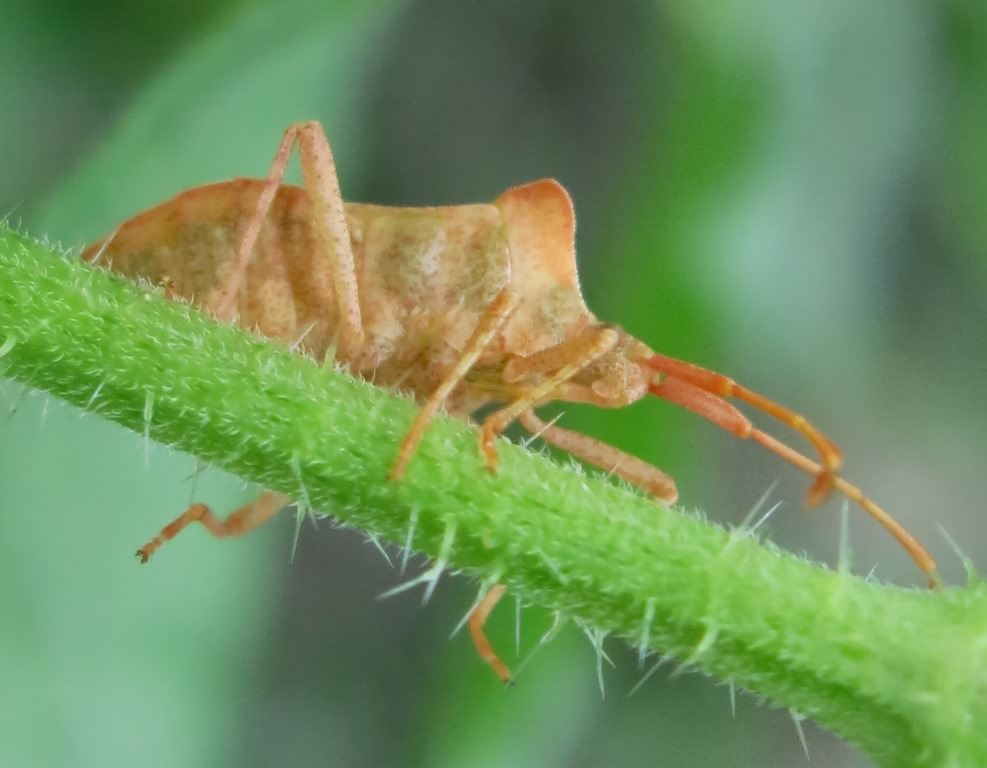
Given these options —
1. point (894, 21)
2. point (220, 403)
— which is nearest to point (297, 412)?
point (220, 403)

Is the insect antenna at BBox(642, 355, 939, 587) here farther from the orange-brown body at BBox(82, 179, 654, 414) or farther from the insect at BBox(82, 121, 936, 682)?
the orange-brown body at BBox(82, 179, 654, 414)

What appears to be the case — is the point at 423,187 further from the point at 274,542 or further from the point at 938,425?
the point at 938,425

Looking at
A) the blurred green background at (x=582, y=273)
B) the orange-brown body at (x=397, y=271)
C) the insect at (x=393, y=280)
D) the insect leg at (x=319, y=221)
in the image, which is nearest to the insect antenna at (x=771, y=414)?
the insect at (x=393, y=280)

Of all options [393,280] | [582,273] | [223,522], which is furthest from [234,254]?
[582,273]

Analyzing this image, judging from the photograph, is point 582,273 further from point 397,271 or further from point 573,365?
point 573,365

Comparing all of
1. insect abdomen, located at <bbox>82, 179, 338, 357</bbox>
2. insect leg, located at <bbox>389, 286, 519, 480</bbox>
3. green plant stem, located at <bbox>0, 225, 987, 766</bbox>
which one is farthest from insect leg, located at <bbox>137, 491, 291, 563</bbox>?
green plant stem, located at <bbox>0, 225, 987, 766</bbox>
